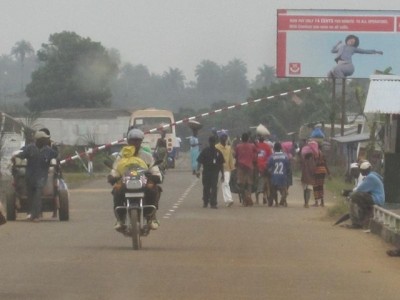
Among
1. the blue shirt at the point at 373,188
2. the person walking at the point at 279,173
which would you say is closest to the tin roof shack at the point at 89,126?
the person walking at the point at 279,173

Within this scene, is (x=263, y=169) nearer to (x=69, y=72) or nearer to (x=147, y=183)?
(x=147, y=183)

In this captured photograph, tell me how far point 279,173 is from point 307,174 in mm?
676

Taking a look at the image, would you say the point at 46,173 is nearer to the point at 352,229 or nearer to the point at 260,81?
the point at 352,229

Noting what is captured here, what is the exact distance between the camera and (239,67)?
444 ft

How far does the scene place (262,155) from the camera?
29.5 metres

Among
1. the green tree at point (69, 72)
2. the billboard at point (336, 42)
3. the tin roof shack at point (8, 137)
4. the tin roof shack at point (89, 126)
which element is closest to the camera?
the tin roof shack at point (8, 137)

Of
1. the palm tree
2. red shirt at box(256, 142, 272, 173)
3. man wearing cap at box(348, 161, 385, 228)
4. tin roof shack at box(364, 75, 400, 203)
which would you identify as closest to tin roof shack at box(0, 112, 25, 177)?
red shirt at box(256, 142, 272, 173)

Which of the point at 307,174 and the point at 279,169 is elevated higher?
the point at 279,169

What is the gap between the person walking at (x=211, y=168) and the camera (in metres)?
27.7

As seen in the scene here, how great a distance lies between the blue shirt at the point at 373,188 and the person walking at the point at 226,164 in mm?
6924

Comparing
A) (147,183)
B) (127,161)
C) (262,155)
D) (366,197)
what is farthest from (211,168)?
(147,183)

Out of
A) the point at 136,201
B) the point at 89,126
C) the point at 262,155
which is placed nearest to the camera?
the point at 136,201

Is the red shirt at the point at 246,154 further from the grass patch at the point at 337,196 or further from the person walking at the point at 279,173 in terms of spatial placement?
the grass patch at the point at 337,196

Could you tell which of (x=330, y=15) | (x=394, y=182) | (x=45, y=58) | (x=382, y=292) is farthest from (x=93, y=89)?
(x=382, y=292)
